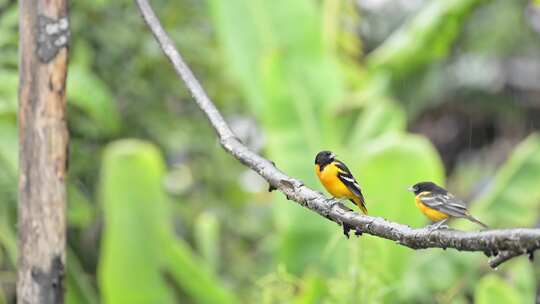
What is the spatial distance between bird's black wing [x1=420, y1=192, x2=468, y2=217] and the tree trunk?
1748 millimetres

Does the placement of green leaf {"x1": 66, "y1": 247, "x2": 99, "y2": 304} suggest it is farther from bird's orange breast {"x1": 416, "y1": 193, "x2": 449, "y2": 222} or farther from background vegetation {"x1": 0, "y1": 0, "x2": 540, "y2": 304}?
bird's orange breast {"x1": 416, "y1": 193, "x2": 449, "y2": 222}

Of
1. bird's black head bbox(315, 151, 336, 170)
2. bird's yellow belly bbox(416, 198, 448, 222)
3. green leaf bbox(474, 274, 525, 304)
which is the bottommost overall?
bird's yellow belly bbox(416, 198, 448, 222)

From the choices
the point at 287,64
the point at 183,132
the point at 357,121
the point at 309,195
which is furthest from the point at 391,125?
the point at 309,195

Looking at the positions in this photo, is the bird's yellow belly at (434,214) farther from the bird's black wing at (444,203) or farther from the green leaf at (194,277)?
the green leaf at (194,277)

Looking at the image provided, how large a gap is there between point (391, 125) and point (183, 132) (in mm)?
1451

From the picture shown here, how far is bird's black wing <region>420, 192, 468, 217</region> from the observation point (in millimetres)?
1993

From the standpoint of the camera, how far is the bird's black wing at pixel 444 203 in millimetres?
1993

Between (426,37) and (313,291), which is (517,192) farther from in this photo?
(313,291)

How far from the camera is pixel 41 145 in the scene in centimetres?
339

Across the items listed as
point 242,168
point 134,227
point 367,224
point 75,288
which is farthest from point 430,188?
point 242,168

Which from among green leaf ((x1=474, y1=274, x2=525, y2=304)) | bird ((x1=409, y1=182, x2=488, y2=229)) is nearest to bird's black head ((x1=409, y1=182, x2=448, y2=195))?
bird ((x1=409, y1=182, x2=488, y2=229))

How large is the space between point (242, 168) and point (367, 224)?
16.9ft

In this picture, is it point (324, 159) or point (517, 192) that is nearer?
point (324, 159)

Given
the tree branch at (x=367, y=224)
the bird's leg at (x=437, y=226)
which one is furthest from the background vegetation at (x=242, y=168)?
the bird's leg at (x=437, y=226)
